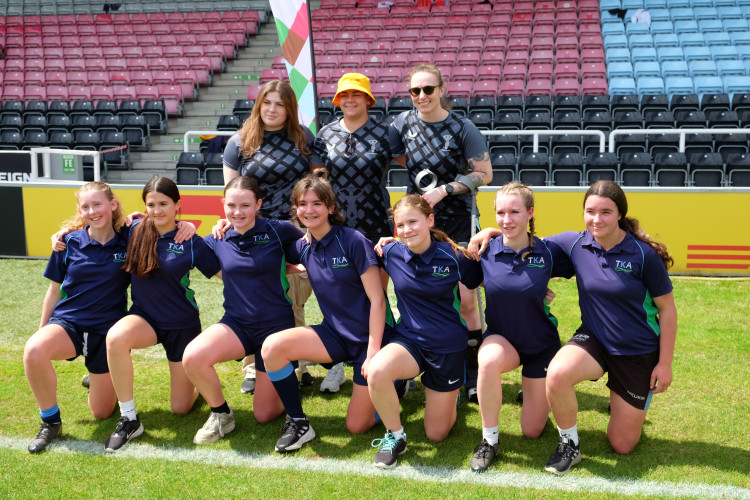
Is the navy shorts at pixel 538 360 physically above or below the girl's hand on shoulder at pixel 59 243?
below

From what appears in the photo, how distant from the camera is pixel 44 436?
3.59m

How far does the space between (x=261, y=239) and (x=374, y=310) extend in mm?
794

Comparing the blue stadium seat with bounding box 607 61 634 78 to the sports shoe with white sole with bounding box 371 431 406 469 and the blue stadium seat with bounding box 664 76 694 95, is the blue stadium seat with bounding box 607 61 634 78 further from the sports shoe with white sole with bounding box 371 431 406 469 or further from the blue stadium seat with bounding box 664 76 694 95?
the sports shoe with white sole with bounding box 371 431 406 469

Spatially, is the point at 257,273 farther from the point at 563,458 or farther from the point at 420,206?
the point at 563,458

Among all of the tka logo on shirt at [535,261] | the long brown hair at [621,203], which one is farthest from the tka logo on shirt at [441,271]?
the long brown hair at [621,203]

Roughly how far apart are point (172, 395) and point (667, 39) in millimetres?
13829

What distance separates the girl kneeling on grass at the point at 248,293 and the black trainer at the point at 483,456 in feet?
3.96

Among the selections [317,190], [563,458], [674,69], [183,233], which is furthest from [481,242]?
[674,69]

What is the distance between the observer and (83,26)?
1878cm

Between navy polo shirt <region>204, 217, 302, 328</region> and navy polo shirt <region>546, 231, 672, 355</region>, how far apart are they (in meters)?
1.63

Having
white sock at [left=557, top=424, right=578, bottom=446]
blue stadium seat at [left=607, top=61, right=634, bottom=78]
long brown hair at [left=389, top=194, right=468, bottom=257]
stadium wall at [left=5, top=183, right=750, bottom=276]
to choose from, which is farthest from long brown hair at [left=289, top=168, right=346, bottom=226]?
blue stadium seat at [left=607, top=61, right=634, bottom=78]

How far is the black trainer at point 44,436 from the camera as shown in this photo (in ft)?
11.5

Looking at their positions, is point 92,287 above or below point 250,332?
above

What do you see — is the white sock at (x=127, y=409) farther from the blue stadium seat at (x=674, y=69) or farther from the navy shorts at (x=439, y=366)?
the blue stadium seat at (x=674, y=69)
